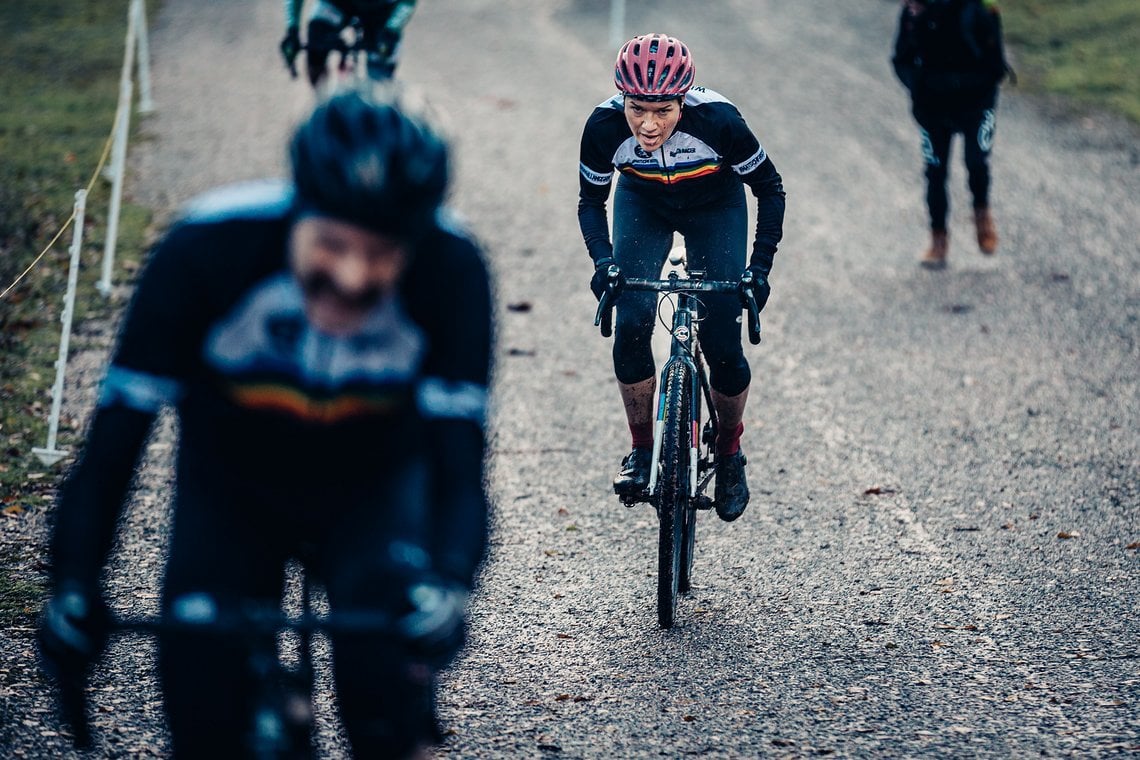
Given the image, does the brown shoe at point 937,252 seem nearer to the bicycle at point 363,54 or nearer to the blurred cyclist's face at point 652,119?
the bicycle at point 363,54

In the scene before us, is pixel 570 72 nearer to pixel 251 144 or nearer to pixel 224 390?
pixel 251 144

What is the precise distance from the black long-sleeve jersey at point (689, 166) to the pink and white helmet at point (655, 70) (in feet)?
0.62

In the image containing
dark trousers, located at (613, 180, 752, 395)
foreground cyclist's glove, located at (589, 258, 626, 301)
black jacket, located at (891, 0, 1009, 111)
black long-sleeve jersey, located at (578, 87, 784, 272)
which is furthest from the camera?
black jacket, located at (891, 0, 1009, 111)

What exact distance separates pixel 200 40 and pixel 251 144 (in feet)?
15.0

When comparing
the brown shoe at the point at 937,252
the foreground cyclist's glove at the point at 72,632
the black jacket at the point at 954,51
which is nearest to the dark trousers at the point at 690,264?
the foreground cyclist's glove at the point at 72,632

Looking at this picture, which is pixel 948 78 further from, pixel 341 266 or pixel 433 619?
pixel 433 619

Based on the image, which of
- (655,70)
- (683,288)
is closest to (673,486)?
(683,288)

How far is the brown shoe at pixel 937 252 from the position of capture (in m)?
10.1

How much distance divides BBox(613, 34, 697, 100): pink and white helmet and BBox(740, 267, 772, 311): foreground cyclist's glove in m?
→ 0.77

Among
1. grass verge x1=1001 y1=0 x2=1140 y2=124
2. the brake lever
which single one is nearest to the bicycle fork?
the brake lever

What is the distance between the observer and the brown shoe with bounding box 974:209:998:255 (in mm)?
10156

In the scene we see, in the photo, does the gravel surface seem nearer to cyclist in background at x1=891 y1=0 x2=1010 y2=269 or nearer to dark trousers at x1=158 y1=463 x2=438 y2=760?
cyclist in background at x1=891 y1=0 x2=1010 y2=269

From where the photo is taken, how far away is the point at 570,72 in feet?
50.4

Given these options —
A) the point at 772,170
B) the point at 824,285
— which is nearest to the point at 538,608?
the point at 772,170
